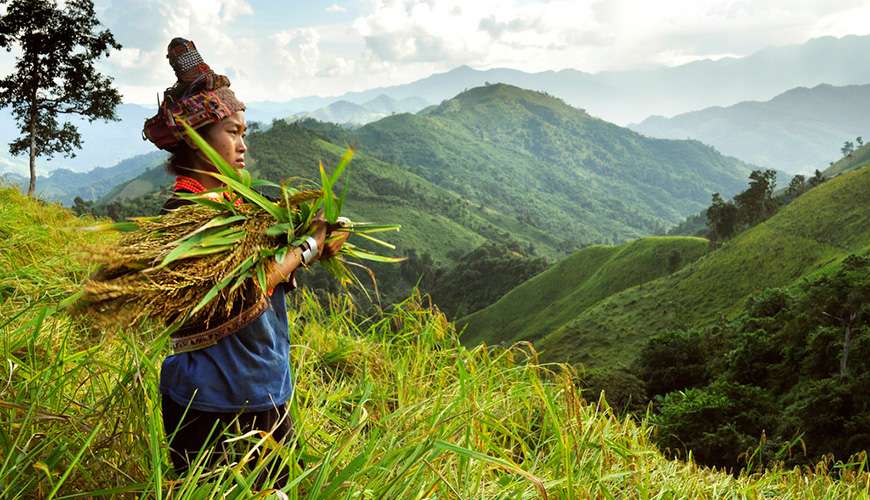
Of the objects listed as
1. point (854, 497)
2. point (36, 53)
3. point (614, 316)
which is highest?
point (36, 53)

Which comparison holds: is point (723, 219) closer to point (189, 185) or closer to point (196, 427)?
point (189, 185)

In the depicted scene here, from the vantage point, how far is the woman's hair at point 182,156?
7.90 feet

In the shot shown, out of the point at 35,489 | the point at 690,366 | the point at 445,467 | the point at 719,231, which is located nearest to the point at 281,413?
the point at 445,467

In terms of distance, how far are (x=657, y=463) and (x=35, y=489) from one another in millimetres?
2668

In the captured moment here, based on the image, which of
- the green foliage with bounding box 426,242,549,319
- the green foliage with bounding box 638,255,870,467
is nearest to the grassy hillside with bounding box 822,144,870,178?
the green foliage with bounding box 426,242,549,319

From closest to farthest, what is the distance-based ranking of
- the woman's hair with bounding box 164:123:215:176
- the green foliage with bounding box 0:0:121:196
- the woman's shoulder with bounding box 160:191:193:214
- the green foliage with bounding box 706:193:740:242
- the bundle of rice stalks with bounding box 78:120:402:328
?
the bundle of rice stalks with bounding box 78:120:402:328
the woman's shoulder with bounding box 160:191:193:214
the woman's hair with bounding box 164:123:215:176
the green foliage with bounding box 0:0:121:196
the green foliage with bounding box 706:193:740:242

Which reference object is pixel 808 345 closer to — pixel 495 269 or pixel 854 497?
pixel 854 497

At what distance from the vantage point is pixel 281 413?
7.11ft

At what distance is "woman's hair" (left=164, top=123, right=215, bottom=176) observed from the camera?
241 centimetres

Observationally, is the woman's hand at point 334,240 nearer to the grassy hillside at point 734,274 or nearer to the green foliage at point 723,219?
the grassy hillside at point 734,274

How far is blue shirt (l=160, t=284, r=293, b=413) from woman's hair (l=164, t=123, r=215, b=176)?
81 centimetres

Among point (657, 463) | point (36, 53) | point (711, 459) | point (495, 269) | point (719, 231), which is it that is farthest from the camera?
point (495, 269)

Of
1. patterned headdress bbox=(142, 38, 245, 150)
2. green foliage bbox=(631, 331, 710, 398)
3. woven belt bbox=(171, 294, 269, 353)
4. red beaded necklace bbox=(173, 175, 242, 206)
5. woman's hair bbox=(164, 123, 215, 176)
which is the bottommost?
green foliage bbox=(631, 331, 710, 398)

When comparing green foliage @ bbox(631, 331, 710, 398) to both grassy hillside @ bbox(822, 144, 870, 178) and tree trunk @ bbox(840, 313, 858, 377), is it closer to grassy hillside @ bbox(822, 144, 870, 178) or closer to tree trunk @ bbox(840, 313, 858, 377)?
tree trunk @ bbox(840, 313, 858, 377)
